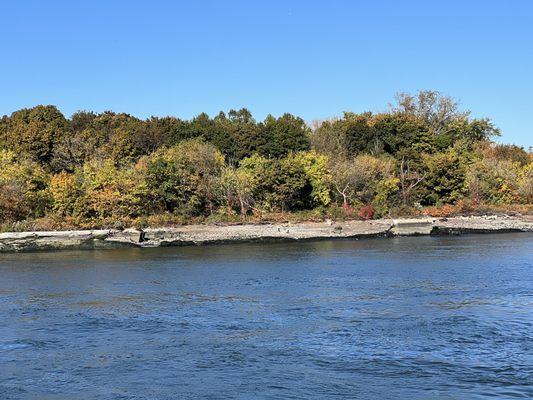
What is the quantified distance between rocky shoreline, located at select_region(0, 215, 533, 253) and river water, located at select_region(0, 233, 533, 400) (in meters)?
16.1

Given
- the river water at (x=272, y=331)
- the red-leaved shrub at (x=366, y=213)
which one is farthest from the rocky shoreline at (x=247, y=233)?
the river water at (x=272, y=331)

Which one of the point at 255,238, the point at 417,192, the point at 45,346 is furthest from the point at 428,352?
the point at 417,192

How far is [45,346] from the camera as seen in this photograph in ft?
55.5

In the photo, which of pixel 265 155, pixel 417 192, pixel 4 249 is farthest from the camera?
pixel 265 155

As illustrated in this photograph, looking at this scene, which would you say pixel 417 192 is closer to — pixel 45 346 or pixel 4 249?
pixel 4 249

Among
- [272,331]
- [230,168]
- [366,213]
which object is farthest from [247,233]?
[272,331]

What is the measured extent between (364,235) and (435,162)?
15778 mm

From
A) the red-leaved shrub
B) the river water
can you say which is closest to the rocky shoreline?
the red-leaved shrub

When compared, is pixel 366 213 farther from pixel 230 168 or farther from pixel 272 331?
pixel 272 331

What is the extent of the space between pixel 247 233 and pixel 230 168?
48.1 ft

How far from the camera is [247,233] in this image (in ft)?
174

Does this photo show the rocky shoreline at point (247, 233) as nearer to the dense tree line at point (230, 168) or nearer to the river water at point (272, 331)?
the dense tree line at point (230, 168)

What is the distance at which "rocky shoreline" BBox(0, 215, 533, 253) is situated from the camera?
50.5 meters

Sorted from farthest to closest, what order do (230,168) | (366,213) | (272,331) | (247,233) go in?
(230,168) → (366,213) → (247,233) → (272,331)
